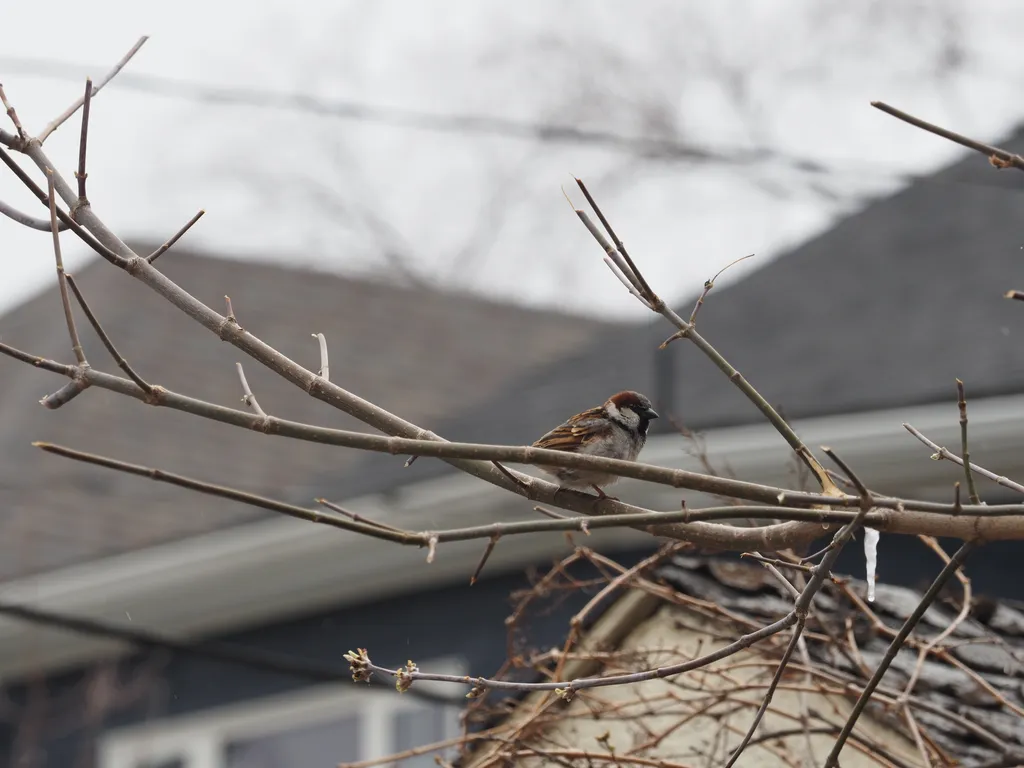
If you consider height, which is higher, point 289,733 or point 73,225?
point 73,225

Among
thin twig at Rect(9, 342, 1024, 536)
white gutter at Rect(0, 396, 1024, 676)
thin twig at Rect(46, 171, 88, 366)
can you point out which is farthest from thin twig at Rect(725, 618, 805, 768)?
white gutter at Rect(0, 396, 1024, 676)

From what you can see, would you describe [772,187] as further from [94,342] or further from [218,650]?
[218,650]

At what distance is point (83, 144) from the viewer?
2289 millimetres

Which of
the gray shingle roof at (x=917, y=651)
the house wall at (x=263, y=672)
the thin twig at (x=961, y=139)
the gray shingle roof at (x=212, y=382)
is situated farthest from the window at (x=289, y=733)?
the thin twig at (x=961, y=139)

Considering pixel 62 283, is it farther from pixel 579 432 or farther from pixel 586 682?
pixel 579 432

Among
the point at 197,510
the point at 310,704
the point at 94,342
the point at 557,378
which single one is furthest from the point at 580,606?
the point at 94,342

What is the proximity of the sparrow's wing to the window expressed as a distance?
3265 millimetres

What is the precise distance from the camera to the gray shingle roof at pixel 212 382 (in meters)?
8.54

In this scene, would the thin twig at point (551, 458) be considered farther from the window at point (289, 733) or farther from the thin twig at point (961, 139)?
the window at point (289, 733)

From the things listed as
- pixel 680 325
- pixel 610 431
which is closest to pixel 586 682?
pixel 680 325

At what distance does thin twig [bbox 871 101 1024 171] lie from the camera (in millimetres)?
1934

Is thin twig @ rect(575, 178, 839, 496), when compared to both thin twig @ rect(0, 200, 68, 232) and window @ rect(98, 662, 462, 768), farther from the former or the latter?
window @ rect(98, 662, 462, 768)

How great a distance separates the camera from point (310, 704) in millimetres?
7121

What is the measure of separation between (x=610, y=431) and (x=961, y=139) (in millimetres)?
1699
